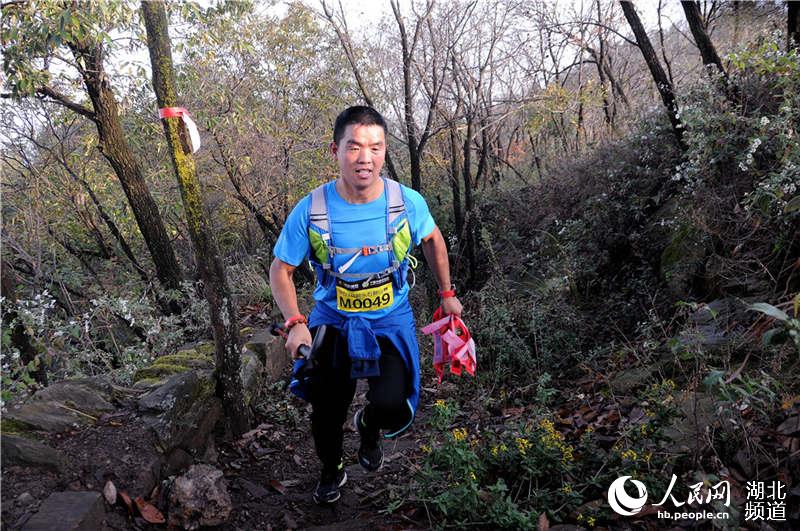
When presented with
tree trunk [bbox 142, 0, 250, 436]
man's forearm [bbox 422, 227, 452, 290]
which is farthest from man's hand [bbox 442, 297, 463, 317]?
tree trunk [bbox 142, 0, 250, 436]

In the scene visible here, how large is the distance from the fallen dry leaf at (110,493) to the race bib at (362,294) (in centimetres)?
149

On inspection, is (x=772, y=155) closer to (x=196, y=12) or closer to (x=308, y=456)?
(x=308, y=456)

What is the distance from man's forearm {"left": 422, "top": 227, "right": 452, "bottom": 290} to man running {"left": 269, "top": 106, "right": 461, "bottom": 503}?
5cm

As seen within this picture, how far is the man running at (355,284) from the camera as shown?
10.7 ft

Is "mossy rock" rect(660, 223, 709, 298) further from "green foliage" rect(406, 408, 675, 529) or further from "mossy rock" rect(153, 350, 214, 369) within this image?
"mossy rock" rect(153, 350, 214, 369)

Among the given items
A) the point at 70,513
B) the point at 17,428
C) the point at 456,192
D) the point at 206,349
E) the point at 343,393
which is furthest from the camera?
the point at 456,192

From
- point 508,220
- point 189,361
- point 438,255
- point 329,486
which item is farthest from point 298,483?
point 508,220

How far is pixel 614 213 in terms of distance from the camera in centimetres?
703

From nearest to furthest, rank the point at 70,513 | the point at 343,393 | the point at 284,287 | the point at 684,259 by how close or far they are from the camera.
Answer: the point at 70,513
the point at 284,287
the point at 343,393
the point at 684,259

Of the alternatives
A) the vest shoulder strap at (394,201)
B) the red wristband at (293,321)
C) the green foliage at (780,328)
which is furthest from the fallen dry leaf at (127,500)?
the green foliage at (780,328)

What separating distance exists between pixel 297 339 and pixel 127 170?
6.35 meters

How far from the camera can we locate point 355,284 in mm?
3324

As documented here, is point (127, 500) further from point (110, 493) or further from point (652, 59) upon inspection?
point (652, 59)

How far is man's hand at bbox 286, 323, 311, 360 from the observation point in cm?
317
